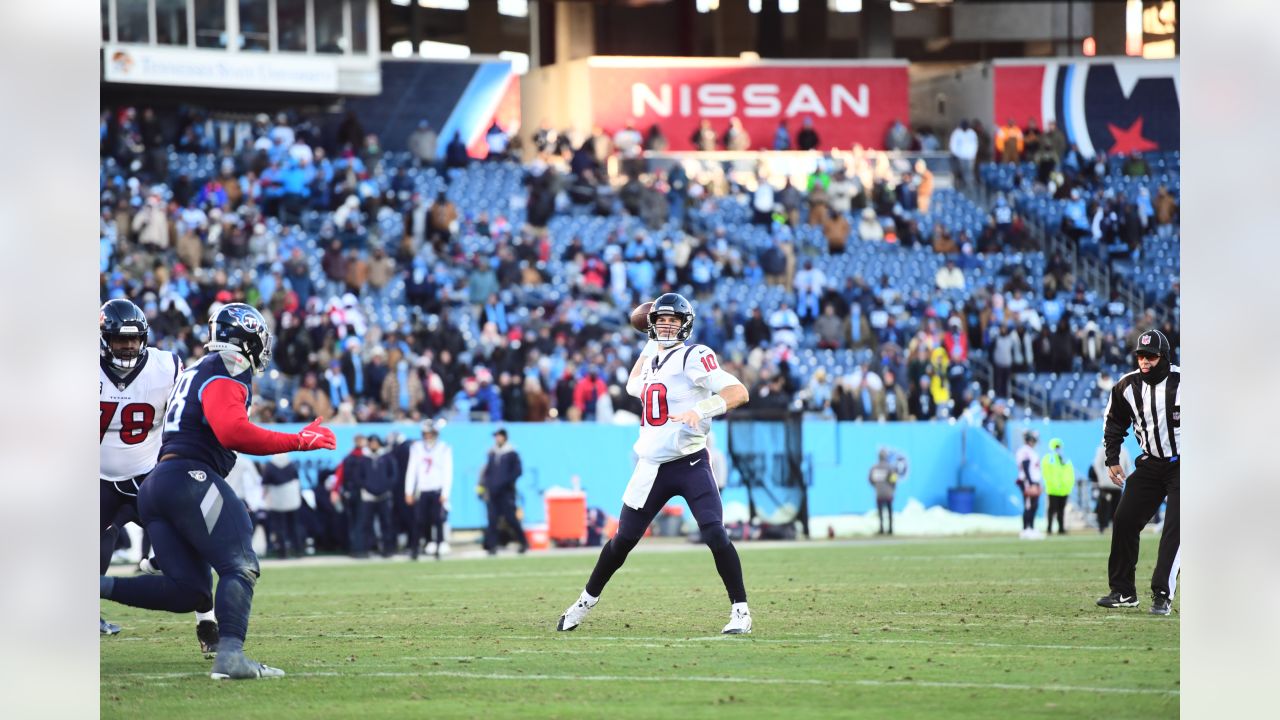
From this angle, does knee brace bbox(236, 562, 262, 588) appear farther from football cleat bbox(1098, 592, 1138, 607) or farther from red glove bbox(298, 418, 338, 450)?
football cleat bbox(1098, 592, 1138, 607)

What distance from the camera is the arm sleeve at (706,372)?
1064 centimetres

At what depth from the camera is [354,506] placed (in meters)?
21.6

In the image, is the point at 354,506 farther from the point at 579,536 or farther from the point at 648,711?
the point at 648,711

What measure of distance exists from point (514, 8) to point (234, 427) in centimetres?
3536

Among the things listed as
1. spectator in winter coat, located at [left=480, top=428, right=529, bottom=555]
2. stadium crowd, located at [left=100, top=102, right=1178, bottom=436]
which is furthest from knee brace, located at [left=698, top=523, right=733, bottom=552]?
stadium crowd, located at [left=100, top=102, right=1178, bottom=436]

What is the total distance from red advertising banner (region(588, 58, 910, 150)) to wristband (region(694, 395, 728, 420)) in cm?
2845

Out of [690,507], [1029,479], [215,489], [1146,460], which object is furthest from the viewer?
[1029,479]

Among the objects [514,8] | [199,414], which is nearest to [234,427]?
[199,414]

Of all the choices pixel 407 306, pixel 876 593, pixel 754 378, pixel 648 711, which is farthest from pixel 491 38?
pixel 648 711

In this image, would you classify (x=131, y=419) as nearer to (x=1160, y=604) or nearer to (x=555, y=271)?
(x=1160, y=604)

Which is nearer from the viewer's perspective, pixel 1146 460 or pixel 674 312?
pixel 674 312

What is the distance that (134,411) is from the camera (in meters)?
10.5

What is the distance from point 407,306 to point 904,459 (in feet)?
28.3

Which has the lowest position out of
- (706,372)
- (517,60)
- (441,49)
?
(706,372)
